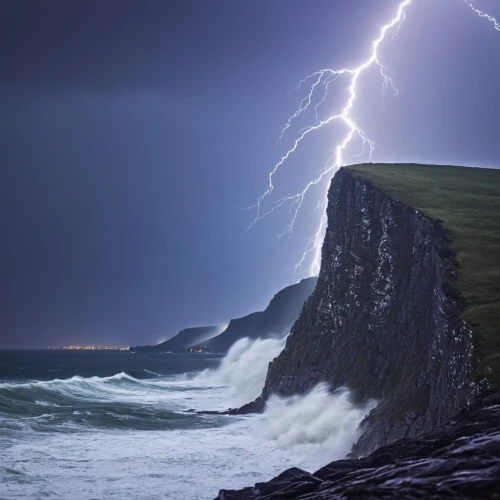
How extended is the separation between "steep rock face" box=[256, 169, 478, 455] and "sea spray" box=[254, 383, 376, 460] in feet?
3.50

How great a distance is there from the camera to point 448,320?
24.2 meters

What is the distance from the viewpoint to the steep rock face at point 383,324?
2219 cm

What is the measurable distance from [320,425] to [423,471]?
20.8 m

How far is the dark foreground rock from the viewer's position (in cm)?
986

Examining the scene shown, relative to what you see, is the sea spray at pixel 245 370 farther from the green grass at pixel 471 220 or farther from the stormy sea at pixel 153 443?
the green grass at pixel 471 220

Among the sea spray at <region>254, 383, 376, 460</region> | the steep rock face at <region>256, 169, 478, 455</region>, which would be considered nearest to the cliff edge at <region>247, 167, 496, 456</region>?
the steep rock face at <region>256, 169, 478, 455</region>

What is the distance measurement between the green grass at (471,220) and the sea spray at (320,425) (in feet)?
28.0

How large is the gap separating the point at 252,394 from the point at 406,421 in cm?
4007

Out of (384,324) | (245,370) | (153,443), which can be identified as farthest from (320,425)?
(245,370)

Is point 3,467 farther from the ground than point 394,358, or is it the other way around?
point 394,358

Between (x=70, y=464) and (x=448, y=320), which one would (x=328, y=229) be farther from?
(x=70, y=464)

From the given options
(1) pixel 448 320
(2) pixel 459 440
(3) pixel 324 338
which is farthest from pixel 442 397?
(3) pixel 324 338

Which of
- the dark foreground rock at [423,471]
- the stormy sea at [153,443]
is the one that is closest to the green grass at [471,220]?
the dark foreground rock at [423,471]

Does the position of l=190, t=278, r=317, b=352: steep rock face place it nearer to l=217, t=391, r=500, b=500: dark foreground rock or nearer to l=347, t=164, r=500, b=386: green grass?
l=347, t=164, r=500, b=386: green grass
